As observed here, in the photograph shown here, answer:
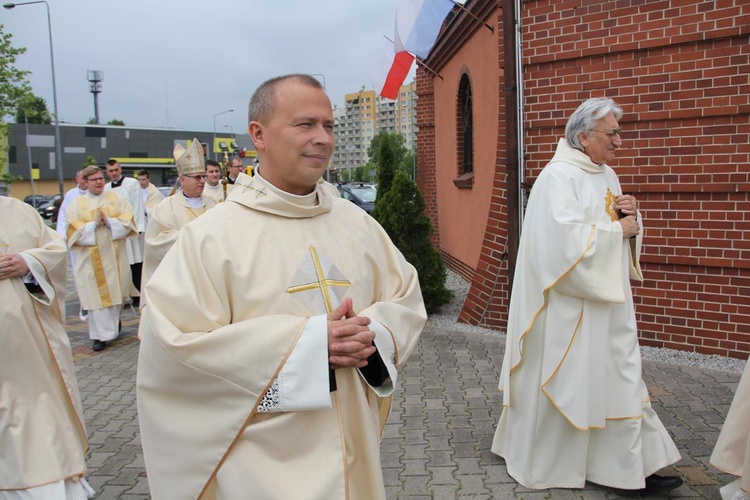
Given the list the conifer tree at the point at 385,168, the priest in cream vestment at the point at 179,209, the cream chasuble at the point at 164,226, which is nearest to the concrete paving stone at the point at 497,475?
the cream chasuble at the point at 164,226

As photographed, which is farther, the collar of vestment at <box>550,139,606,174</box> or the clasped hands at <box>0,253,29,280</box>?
the collar of vestment at <box>550,139,606,174</box>

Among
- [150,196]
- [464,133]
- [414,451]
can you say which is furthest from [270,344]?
[464,133]

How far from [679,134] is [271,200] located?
496cm

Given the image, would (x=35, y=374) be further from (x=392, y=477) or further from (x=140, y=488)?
(x=392, y=477)

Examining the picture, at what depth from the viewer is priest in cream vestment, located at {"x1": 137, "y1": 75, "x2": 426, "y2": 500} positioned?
191 centimetres

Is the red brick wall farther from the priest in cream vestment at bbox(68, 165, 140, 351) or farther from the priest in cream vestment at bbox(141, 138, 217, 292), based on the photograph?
the priest in cream vestment at bbox(68, 165, 140, 351)

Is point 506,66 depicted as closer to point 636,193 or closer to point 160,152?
point 636,193

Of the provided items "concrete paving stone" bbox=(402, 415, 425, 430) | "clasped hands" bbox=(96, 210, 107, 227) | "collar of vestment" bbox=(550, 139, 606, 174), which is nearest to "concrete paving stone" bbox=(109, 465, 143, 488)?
"concrete paving stone" bbox=(402, 415, 425, 430)

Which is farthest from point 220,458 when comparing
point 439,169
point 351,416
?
point 439,169

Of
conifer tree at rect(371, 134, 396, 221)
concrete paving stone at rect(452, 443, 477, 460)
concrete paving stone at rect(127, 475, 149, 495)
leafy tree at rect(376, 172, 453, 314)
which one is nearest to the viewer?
concrete paving stone at rect(127, 475, 149, 495)

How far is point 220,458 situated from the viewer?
6.40 feet

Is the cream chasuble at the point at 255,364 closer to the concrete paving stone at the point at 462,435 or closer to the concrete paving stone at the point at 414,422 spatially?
the concrete paving stone at the point at 462,435

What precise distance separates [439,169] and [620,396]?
1005 cm

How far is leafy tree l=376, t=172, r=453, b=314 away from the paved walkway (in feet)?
4.49
